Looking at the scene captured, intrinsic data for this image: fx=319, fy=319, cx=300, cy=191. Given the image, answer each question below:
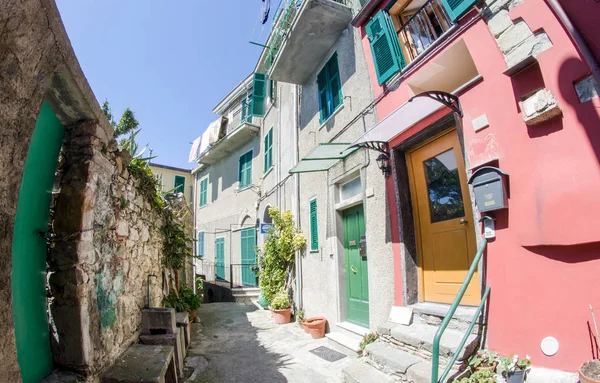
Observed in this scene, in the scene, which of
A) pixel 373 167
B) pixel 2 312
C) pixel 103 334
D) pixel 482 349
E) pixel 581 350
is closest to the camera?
pixel 2 312

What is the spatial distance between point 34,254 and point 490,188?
145 inches

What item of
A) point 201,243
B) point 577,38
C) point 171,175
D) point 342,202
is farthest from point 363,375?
point 171,175

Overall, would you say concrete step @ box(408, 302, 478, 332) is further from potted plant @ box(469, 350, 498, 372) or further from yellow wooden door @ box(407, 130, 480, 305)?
potted plant @ box(469, 350, 498, 372)

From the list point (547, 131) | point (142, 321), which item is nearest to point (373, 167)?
point (547, 131)

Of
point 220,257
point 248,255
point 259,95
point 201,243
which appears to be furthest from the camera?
point 201,243

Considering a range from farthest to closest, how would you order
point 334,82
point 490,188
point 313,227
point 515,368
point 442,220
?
1. point 313,227
2. point 334,82
3. point 442,220
4. point 490,188
5. point 515,368

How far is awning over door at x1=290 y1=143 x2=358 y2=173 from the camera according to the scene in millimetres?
5074

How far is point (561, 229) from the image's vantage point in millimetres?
2451

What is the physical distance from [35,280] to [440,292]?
3927 millimetres

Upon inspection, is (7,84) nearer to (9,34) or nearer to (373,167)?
(9,34)

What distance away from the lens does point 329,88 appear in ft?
21.2

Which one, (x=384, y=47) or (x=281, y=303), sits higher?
(x=384, y=47)

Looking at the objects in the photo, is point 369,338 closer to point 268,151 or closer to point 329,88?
point 329,88

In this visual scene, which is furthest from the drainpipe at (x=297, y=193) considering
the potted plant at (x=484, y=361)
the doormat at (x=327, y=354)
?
the potted plant at (x=484, y=361)
